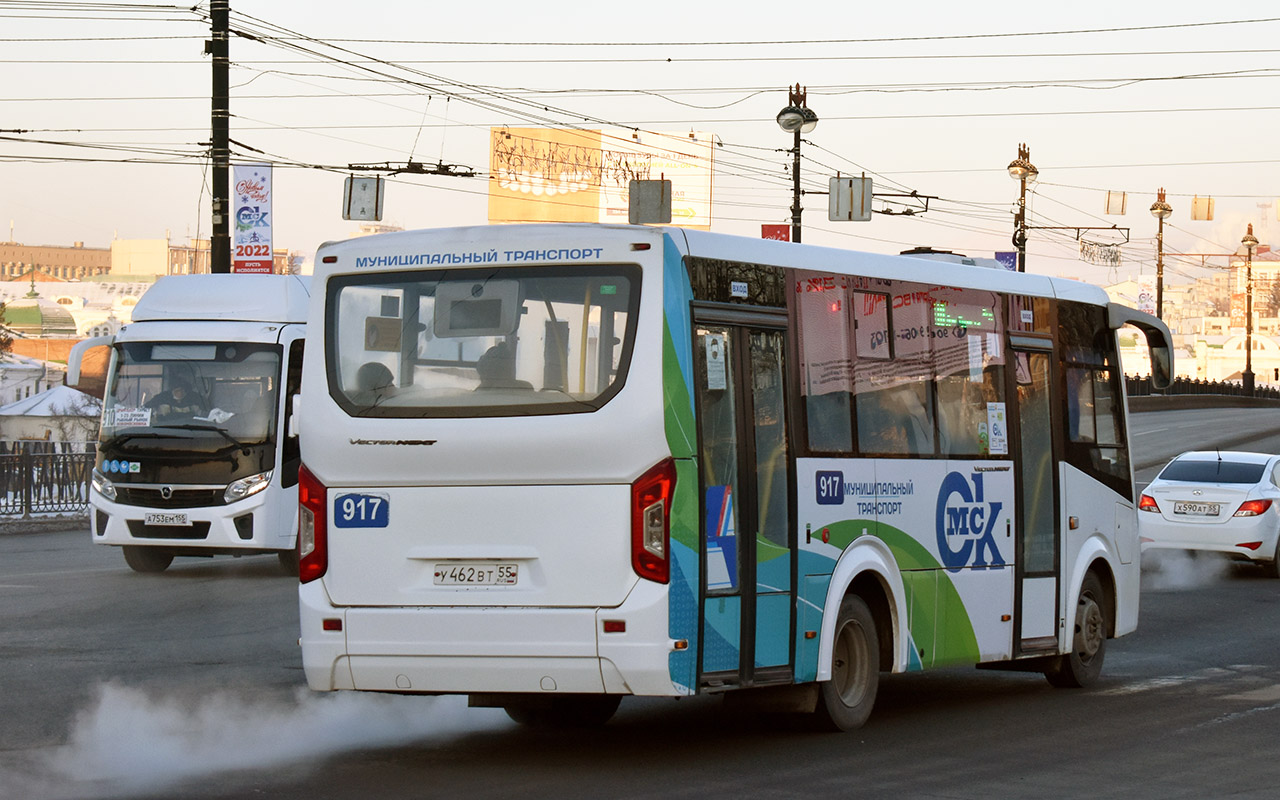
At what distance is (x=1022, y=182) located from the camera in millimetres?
52438

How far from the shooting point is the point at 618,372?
28.1 feet

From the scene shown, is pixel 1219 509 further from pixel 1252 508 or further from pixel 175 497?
pixel 175 497

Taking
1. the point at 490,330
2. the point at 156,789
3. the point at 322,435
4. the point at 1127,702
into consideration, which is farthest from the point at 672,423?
the point at 1127,702

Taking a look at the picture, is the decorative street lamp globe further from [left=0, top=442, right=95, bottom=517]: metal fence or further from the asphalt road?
the asphalt road

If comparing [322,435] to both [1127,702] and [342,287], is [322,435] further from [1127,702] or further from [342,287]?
[1127,702]

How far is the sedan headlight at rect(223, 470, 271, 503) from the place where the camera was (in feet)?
63.6

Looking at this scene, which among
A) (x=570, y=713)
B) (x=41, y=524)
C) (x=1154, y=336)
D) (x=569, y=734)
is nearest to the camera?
(x=569, y=734)

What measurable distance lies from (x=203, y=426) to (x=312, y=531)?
10.9m

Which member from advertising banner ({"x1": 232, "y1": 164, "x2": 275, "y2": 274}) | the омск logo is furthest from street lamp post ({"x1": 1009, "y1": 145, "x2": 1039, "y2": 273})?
the омск logo

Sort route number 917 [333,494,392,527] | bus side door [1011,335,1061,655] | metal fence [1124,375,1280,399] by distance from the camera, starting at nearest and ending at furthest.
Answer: route number 917 [333,494,392,527] → bus side door [1011,335,1061,655] → metal fence [1124,375,1280,399]

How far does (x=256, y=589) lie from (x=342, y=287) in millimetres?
9940

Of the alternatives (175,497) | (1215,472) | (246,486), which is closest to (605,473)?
(246,486)

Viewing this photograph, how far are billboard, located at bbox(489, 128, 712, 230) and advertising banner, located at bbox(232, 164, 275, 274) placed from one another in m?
76.8

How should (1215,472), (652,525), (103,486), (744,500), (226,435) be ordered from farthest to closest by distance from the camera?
(1215,472) → (103,486) → (226,435) → (744,500) → (652,525)
